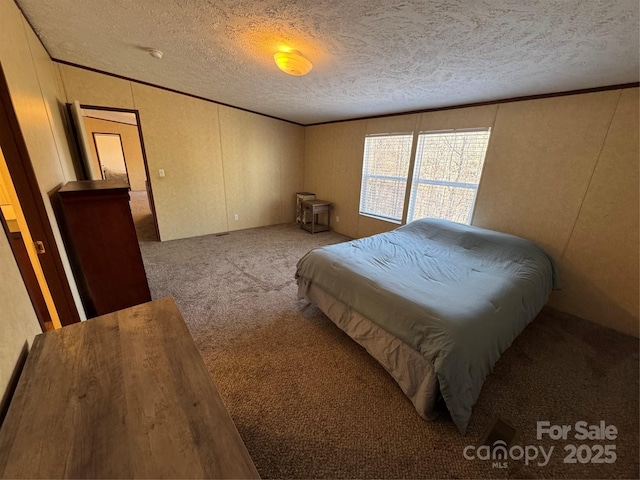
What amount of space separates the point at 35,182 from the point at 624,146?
441 cm

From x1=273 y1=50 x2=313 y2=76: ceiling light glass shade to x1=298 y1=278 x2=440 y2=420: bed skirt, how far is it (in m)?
1.98

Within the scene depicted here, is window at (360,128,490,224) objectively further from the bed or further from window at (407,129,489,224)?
the bed

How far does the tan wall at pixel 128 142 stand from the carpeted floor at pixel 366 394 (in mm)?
7486

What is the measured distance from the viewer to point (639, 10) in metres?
1.19

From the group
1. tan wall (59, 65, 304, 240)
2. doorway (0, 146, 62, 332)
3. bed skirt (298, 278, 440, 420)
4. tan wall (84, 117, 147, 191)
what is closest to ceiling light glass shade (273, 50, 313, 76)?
doorway (0, 146, 62, 332)

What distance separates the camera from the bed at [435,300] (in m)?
1.31

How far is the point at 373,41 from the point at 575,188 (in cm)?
240

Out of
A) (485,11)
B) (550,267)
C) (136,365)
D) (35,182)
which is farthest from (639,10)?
(35,182)

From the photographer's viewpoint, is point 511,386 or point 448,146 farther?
point 448,146

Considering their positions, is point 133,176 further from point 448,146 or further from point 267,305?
point 448,146

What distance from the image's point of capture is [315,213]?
5051 millimetres

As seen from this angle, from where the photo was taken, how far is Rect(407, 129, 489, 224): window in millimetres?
2961

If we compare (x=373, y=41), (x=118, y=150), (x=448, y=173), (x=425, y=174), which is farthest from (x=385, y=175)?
(x=118, y=150)

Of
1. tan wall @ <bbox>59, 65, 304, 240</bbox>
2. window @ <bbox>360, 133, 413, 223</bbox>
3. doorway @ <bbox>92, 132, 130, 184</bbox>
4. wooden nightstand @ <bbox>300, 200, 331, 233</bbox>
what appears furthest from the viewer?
doorway @ <bbox>92, 132, 130, 184</bbox>
